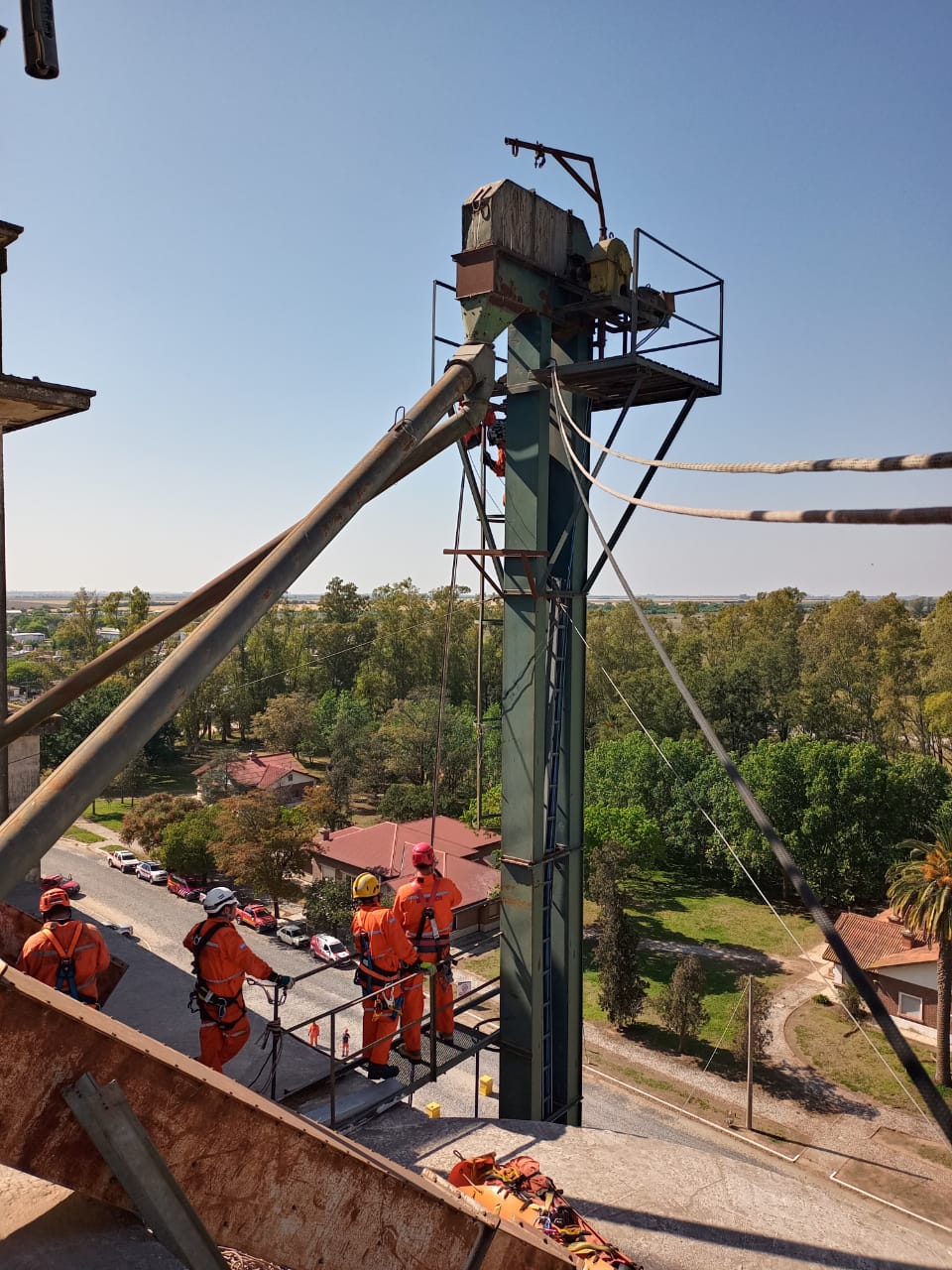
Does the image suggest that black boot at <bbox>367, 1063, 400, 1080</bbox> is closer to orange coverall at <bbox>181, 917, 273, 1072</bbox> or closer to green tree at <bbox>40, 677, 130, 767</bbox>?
orange coverall at <bbox>181, 917, 273, 1072</bbox>

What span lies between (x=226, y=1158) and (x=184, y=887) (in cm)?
3163

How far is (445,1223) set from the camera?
3.79 meters

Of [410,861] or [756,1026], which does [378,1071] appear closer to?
[756,1026]

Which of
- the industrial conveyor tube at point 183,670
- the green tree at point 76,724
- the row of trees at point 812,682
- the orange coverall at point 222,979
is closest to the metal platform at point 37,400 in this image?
the industrial conveyor tube at point 183,670

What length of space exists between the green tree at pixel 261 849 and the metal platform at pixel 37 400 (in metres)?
22.4

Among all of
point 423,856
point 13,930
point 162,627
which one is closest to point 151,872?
point 423,856

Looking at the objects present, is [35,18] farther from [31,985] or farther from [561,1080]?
[561,1080]

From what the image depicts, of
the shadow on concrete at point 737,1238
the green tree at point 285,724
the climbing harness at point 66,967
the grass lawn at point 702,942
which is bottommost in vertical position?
the grass lawn at point 702,942

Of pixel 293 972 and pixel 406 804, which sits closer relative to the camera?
pixel 293 972

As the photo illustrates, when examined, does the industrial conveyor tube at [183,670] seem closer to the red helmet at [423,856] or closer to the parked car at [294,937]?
the red helmet at [423,856]

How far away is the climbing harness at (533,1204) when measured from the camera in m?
4.83

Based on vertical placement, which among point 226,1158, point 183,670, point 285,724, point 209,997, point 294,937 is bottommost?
point 294,937

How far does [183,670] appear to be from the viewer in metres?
3.57

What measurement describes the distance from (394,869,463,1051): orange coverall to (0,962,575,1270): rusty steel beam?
3101mm
